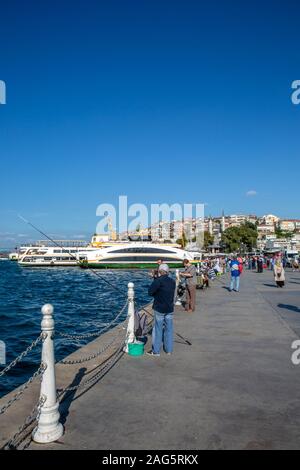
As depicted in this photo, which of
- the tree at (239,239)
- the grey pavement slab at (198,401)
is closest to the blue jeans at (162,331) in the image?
the grey pavement slab at (198,401)

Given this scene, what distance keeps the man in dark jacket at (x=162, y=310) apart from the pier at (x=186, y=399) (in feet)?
0.96

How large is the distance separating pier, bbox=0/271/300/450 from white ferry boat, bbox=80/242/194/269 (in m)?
64.0

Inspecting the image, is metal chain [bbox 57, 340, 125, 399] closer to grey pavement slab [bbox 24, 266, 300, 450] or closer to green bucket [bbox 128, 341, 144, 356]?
grey pavement slab [bbox 24, 266, 300, 450]

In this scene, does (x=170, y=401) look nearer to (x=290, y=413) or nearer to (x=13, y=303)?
(x=290, y=413)

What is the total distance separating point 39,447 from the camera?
3688mm

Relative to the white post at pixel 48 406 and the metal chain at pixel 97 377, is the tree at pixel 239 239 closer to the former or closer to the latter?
the metal chain at pixel 97 377


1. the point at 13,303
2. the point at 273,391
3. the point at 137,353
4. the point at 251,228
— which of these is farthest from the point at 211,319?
the point at 251,228

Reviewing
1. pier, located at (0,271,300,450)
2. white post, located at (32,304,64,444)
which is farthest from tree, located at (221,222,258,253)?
white post, located at (32,304,64,444)

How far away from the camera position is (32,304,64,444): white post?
12.5 feet

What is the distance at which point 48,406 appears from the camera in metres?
3.92

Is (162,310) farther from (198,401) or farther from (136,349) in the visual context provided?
(198,401)

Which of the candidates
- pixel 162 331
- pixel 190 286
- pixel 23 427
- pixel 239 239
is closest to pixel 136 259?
pixel 239 239

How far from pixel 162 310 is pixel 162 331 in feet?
1.53
